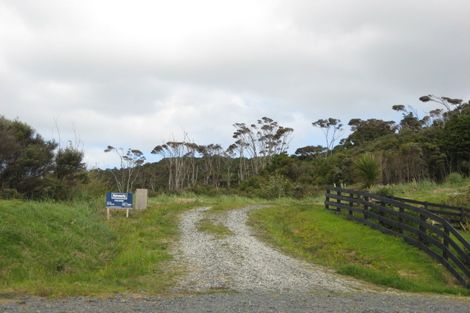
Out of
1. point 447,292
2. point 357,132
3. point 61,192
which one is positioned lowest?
point 447,292

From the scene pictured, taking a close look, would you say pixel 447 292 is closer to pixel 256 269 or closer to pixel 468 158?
pixel 256 269

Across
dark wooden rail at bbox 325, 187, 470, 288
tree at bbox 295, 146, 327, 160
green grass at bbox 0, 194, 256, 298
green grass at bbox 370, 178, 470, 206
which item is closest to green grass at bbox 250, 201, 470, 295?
dark wooden rail at bbox 325, 187, 470, 288

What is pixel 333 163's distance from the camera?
47.6m

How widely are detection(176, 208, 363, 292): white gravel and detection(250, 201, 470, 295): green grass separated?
0.73 m

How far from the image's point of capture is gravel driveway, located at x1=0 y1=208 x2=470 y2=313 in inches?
302

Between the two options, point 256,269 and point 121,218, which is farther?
point 121,218

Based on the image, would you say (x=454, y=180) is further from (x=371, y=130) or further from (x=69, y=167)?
(x=371, y=130)

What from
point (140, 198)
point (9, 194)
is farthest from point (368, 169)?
point (9, 194)

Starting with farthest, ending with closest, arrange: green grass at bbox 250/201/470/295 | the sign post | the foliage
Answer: the foliage → the sign post → green grass at bbox 250/201/470/295

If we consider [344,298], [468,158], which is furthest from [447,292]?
[468,158]

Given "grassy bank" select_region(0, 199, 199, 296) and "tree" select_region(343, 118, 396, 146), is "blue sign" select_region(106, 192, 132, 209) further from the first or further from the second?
"tree" select_region(343, 118, 396, 146)

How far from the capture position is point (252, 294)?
9102mm

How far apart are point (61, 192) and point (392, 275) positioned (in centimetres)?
1599

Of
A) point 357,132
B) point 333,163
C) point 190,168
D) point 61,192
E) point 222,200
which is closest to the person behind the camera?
point 61,192
